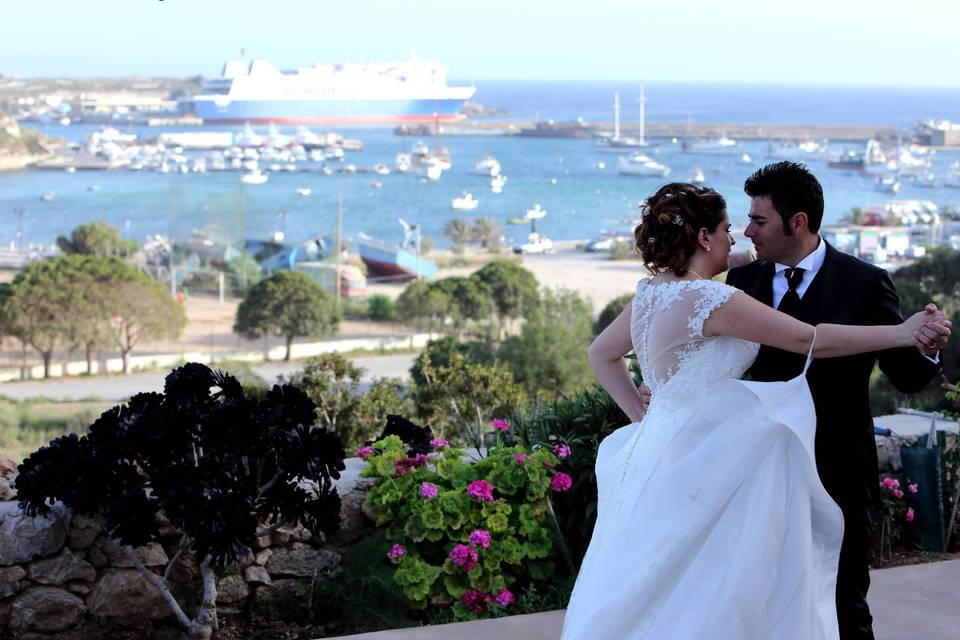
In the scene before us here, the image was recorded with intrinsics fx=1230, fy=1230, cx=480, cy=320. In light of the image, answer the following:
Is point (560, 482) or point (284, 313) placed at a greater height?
point (560, 482)

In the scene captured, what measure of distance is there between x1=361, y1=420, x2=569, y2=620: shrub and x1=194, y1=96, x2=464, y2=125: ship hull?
138116 millimetres

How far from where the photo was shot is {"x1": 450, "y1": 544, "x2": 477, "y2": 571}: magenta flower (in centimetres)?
384

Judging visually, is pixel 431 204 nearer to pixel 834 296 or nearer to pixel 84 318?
pixel 84 318

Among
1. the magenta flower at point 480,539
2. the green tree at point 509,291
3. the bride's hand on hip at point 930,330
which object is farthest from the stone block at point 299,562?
the green tree at point 509,291

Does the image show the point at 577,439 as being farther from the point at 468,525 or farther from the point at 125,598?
the point at 125,598

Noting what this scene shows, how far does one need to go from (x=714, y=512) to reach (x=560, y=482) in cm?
140

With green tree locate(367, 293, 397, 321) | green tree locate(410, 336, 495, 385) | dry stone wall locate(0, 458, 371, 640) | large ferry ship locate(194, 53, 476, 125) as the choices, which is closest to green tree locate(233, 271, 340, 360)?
green tree locate(367, 293, 397, 321)

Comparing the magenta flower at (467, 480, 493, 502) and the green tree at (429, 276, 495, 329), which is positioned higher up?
the magenta flower at (467, 480, 493, 502)

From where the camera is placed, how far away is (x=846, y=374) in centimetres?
285

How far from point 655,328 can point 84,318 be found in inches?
1229

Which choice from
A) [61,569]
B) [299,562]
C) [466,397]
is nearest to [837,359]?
[299,562]

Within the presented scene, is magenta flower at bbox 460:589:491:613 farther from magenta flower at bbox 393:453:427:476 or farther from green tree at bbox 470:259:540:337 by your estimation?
green tree at bbox 470:259:540:337

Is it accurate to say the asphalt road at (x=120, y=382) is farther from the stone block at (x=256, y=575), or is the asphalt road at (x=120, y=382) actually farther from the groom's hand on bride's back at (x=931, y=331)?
the groom's hand on bride's back at (x=931, y=331)

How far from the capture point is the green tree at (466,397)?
9703 millimetres
